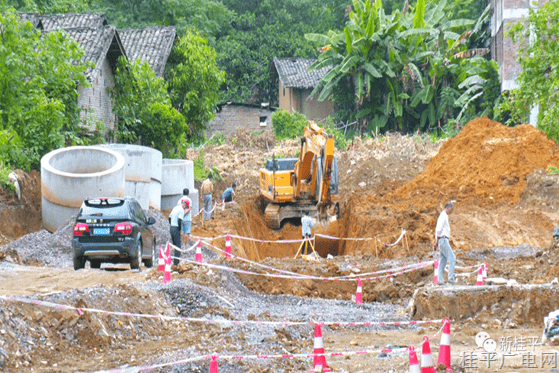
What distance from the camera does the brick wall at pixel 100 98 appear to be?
108 feet

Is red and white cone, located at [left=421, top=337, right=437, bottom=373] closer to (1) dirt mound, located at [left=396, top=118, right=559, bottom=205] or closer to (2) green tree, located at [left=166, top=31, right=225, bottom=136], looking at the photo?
(1) dirt mound, located at [left=396, top=118, right=559, bottom=205]

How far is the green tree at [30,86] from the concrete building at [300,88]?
29309 millimetres

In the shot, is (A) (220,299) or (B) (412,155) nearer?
(A) (220,299)

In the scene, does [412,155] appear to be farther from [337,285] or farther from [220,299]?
[220,299]

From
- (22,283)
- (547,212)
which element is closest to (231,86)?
(547,212)

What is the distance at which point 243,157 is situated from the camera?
4434cm

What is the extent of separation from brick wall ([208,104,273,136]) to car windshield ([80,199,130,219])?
36.7 metres

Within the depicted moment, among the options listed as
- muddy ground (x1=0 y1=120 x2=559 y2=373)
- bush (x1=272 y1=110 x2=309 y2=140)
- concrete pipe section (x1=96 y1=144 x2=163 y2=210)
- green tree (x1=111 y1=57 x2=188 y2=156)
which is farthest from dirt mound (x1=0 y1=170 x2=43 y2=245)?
bush (x1=272 y1=110 x2=309 y2=140)

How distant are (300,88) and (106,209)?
40873 mm

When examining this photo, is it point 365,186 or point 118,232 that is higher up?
point 118,232

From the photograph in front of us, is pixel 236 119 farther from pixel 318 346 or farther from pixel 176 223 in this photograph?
pixel 318 346

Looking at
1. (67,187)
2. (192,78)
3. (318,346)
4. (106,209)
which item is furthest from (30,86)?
(318,346)

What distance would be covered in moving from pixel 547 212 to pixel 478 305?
518 inches

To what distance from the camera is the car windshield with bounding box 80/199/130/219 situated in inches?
711
